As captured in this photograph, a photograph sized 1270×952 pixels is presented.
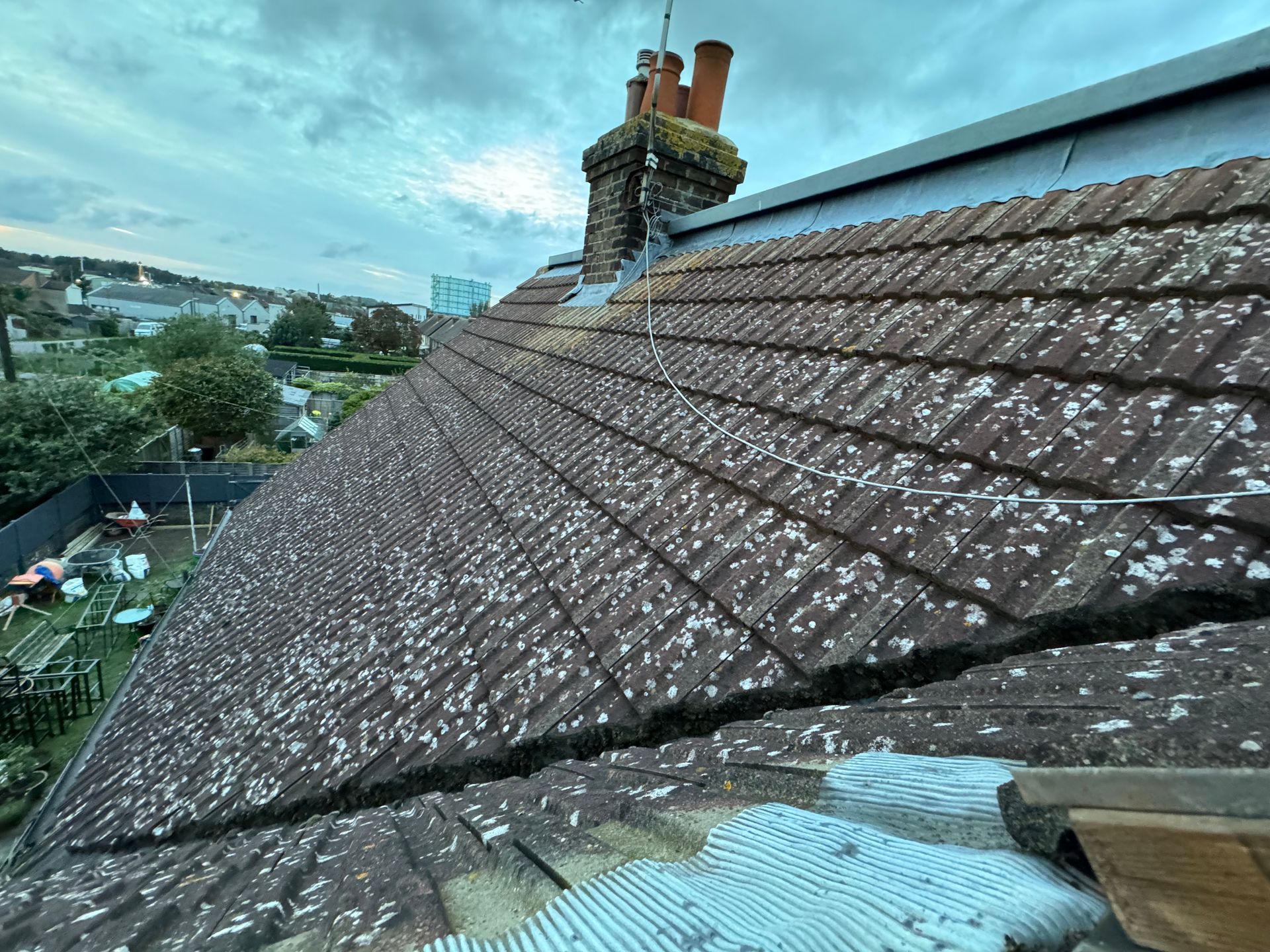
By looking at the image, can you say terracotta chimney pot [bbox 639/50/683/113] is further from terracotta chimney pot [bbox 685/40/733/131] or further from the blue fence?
the blue fence

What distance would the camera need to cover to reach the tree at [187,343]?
34500 millimetres

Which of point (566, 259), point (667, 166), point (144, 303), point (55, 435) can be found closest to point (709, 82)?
point (667, 166)

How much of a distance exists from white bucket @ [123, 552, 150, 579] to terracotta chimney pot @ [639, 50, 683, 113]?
16370mm

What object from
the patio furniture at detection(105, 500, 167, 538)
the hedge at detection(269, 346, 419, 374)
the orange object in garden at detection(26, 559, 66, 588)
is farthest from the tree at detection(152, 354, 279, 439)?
the hedge at detection(269, 346, 419, 374)

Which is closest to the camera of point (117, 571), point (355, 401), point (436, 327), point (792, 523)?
point (792, 523)

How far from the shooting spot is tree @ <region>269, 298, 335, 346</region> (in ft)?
236

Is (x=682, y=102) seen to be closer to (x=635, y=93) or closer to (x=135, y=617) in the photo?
(x=635, y=93)

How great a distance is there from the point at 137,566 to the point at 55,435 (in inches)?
305

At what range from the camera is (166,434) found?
26094mm

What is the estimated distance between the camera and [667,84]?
622cm

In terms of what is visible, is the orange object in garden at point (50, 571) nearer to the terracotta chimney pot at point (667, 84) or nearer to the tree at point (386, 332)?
the terracotta chimney pot at point (667, 84)

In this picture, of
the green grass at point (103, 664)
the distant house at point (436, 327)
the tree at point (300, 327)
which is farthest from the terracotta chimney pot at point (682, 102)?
the tree at point (300, 327)

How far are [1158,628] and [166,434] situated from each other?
3280 cm

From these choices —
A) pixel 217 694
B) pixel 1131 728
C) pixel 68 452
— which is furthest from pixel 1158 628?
pixel 68 452
